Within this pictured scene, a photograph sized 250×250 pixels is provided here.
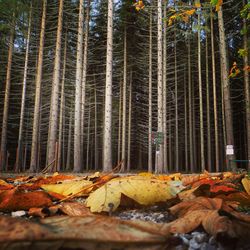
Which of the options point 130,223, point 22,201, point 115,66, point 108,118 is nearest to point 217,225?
point 130,223

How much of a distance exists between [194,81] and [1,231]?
26.2m

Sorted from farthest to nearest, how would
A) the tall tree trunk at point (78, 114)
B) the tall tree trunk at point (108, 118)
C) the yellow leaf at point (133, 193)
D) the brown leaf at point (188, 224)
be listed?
the tall tree trunk at point (78, 114)
the tall tree trunk at point (108, 118)
the yellow leaf at point (133, 193)
the brown leaf at point (188, 224)

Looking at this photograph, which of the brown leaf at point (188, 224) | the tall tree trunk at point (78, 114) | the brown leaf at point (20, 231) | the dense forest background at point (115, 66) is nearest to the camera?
the brown leaf at point (20, 231)

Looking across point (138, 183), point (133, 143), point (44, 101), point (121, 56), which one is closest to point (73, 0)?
point (121, 56)

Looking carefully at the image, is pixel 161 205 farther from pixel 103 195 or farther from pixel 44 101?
pixel 44 101

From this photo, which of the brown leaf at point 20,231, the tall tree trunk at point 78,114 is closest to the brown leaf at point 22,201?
the brown leaf at point 20,231

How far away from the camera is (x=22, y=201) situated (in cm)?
127

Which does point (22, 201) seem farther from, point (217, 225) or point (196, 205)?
point (217, 225)

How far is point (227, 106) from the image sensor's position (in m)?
11.6

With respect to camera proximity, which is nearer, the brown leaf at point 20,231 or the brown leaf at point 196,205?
the brown leaf at point 20,231

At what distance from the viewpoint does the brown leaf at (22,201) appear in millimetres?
1268

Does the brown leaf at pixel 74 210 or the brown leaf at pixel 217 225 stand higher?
the brown leaf at pixel 217 225

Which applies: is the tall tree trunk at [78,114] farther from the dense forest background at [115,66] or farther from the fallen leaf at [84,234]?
the fallen leaf at [84,234]

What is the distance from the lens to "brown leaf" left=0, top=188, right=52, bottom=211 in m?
1.27
